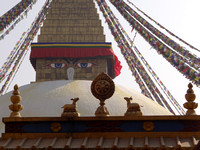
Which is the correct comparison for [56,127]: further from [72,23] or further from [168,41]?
[72,23]

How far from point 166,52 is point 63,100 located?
5.85m

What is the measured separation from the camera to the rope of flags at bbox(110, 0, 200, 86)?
15.0 meters

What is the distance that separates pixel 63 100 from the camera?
41.0 ft

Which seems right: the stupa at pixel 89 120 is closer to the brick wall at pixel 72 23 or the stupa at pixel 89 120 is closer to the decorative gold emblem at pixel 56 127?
the decorative gold emblem at pixel 56 127

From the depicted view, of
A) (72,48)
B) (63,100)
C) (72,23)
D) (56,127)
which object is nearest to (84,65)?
(72,48)

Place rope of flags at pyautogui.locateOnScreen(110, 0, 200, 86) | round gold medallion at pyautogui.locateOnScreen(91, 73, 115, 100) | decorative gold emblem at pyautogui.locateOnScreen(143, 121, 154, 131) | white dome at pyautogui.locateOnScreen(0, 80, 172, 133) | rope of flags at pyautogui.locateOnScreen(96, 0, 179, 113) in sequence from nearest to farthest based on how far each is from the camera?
decorative gold emblem at pyautogui.locateOnScreen(143, 121, 154, 131), round gold medallion at pyautogui.locateOnScreen(91, 73, 115, 100), white dome at pyautogui.locateOnScreen(0, 80, 172, 133), rope of flags at pyautogui.locateOnScreen(110, 0, 200, 86), rope of flags at pyautogui.locateOnScreen(96, 0, 179, 113)

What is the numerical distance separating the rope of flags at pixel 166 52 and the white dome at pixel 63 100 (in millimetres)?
1985

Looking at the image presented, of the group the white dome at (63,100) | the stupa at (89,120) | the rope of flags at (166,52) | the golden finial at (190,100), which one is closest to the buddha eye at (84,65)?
the rope of flags at (166,52)

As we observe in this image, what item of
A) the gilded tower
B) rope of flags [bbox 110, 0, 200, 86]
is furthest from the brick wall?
rope of flags [bbox 110, 0, 200, 86]

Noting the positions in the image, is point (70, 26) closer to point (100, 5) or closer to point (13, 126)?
point (100, 5)

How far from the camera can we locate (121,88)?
46.7 ft

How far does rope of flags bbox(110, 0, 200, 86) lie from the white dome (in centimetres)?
198

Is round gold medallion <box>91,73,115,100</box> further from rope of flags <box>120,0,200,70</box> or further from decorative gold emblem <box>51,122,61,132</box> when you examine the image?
rope of flags <box>120,0,200,70</box>

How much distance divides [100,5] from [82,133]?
17.1m
